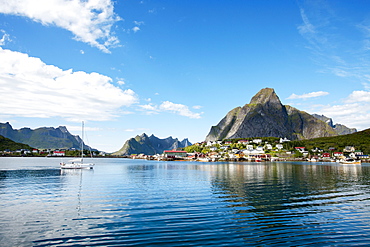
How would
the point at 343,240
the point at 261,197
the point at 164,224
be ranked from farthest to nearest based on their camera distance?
the point at 261,197, the point at 164,224, the point at 343,240

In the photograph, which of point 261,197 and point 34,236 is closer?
point 34,236

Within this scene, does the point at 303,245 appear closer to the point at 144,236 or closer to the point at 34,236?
the point at 144,236

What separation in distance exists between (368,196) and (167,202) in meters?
29.0

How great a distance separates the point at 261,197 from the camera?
32156 millimetres

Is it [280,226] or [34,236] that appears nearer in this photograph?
[34,236]

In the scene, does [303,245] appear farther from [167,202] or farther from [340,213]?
[167,202]

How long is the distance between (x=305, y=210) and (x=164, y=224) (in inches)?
617

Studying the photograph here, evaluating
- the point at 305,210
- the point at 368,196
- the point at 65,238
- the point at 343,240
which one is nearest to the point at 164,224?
the point at 65,238

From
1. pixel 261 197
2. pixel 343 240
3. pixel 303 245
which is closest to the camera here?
pixel 303 245

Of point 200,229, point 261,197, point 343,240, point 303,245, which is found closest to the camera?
point 303,245

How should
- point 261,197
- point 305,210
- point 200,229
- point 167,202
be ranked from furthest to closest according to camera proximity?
point 261,197 < point 167,202 < point 305,210 < point 200,229

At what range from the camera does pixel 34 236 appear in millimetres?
17078

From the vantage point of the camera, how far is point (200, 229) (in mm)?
18328

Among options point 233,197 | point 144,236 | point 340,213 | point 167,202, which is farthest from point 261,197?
point 144,236
